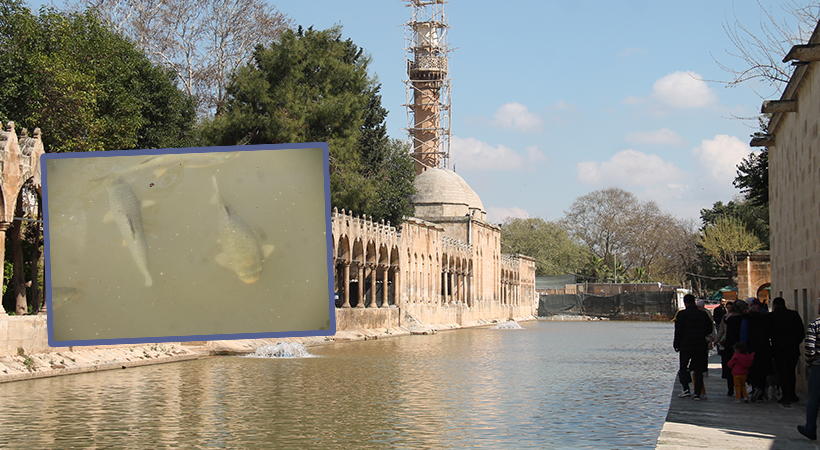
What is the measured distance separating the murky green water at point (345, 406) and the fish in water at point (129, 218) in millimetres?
5338

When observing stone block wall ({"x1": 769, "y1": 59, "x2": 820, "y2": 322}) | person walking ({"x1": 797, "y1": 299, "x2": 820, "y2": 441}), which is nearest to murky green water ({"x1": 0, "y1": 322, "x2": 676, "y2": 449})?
person walking ({"x1": 797, "y1": 299, "x2": 820, "y2": 441})

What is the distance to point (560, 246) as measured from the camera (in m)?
82.3

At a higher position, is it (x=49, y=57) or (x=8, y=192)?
(x=49, y=57)

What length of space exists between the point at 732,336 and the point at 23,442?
816 centimetres

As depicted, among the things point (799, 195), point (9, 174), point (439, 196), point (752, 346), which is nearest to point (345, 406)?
point (752, 346)

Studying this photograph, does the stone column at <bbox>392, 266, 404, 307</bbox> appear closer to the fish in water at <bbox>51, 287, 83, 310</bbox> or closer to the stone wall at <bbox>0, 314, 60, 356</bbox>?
the stone wall at <bbox>0, 314, 60, 356</bbox>

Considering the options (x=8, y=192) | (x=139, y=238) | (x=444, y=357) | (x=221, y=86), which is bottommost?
(x=444, y=357)

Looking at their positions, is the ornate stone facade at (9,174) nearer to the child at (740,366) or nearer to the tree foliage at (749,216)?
the child at (740,366)

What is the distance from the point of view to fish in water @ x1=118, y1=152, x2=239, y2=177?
7.06ft

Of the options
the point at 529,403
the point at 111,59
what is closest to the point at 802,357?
the point at 529,403

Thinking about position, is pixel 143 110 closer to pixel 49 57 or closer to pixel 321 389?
pixel 49 57

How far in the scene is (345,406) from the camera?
1005 cm

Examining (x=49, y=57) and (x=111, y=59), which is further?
(x=111, y=59)

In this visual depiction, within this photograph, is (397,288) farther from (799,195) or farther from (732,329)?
(799,195)
